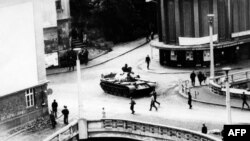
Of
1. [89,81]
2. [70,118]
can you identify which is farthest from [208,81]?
[70,118]

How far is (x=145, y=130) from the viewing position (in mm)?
35625

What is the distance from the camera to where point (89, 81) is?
54531mm

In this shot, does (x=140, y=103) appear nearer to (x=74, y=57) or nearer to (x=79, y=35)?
(x=74, y=57)

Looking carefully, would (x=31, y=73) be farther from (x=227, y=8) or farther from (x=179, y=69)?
(x=227, y=8)

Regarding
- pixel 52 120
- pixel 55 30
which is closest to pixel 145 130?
pixel 52 120

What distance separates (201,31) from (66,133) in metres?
26.5

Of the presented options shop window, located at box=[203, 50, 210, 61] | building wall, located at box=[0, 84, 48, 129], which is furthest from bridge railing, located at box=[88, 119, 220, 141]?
shop window, located at box=[203, 50, 210, 61]

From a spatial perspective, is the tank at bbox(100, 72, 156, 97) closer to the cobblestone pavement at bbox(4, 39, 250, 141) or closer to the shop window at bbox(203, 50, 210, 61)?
the cobblestone pavement at bbox(4, 39, 250, 141)

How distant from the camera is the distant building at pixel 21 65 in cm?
3759

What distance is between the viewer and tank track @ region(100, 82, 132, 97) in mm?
46375

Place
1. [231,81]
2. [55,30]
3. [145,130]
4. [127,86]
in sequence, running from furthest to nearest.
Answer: [55,30], [231,81], [127,86], [145,130]

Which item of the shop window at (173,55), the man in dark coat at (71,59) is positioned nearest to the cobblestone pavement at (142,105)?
the man in dark coat at (71,59)

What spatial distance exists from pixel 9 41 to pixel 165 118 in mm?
11957

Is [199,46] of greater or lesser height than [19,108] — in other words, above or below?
above
